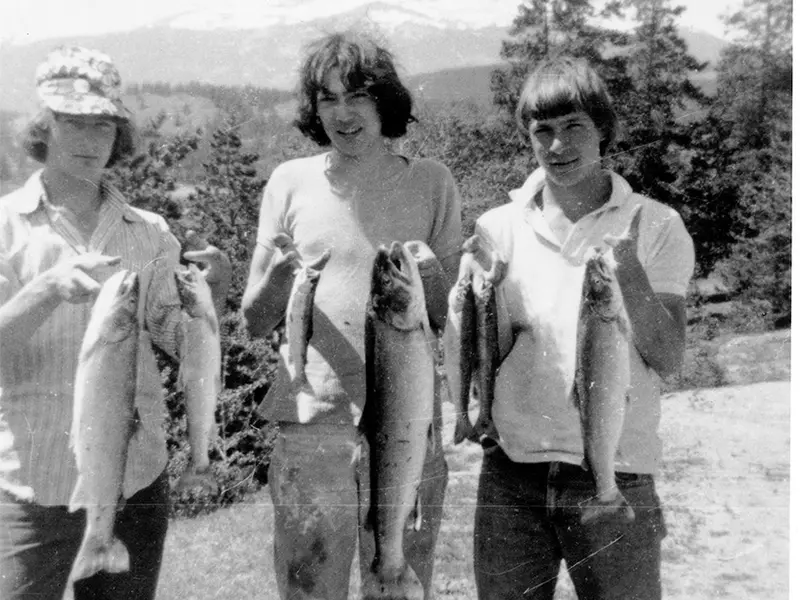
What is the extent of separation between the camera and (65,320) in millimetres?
3455

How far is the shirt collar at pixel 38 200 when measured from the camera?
3.35 metres

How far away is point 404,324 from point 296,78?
1.35 m

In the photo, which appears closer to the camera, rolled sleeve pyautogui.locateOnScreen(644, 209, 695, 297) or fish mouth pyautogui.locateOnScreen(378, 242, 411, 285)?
fish mouth pyautogui.locateOnScreen(378, 242, 411, 285)

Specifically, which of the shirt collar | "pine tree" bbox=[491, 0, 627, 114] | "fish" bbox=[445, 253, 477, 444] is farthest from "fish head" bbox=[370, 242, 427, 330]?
"pine tree" bbox=[491, 0, 627, 114]

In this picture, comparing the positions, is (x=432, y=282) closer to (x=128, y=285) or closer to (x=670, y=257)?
(x=670, y=257)

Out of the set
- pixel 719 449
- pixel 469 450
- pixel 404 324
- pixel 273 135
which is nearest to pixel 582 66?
pixel 404 324

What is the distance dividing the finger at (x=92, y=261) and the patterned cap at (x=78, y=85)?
0.63 meters

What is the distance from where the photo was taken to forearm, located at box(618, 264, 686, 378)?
3.26 meters

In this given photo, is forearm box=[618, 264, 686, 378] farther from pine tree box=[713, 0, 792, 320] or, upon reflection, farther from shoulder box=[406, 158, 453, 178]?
pine tree box=[713, 0, 792, 320]

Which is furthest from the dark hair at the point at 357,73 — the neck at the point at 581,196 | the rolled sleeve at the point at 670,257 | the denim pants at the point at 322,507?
the denim pants at the point at 322,507

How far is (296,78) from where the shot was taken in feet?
12.2

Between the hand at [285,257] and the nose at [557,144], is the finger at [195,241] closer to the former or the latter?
the hand at [285,257]

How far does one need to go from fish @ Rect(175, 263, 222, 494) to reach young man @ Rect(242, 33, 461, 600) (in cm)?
27

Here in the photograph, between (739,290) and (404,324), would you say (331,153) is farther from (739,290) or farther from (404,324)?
(739,290)
